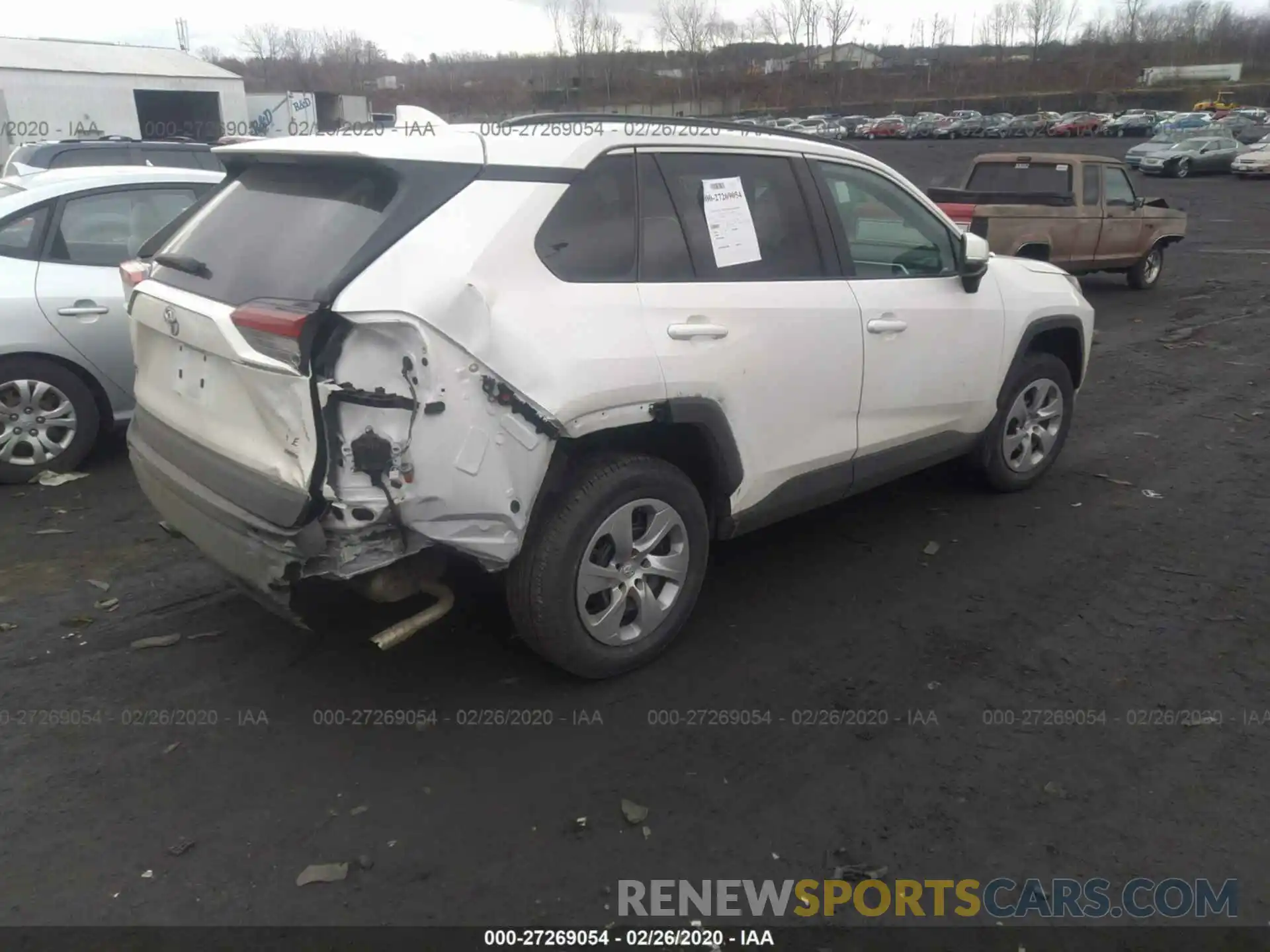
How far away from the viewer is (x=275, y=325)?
2.85 meters

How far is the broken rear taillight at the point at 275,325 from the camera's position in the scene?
282 cm

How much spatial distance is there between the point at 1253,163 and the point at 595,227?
117 ft

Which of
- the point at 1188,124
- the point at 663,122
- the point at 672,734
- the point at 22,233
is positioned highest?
the point at 1188,124

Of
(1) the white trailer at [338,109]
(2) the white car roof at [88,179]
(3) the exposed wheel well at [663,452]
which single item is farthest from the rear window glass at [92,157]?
(1) the white trailer at [338,109]

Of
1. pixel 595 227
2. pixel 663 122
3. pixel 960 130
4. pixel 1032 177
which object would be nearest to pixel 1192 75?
pixel 960 130

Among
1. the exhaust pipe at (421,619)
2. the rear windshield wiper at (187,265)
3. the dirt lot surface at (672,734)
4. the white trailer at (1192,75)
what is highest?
the white trailer at (1192,75)

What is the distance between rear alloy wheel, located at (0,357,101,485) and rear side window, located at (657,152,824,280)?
3.93m

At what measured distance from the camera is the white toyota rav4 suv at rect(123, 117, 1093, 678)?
9.51 ft

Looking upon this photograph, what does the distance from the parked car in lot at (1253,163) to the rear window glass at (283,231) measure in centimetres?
3600

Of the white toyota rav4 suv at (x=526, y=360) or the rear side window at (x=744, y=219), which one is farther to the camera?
the rear side window at (x=744, y=219)

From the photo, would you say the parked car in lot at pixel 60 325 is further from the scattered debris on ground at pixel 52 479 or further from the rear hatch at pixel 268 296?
the rear hatch at pixel 268 296

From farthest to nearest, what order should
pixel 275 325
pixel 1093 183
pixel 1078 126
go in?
pixel 1078 126
pixel 1093 183
pixel 275 325

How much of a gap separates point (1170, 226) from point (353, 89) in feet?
183

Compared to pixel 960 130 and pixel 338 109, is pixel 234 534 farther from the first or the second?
pixel 960 130
